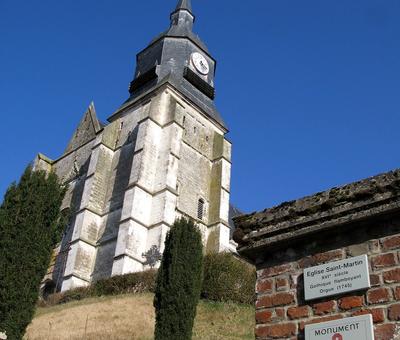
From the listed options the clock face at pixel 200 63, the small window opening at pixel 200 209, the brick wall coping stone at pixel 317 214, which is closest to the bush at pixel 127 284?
the small window opening at pixel 200 209

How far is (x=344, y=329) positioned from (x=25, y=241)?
11327mm

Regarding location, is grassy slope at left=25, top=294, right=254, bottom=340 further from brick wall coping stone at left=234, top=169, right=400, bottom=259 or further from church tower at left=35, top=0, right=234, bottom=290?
brick wall coping stone at left=234, top=169, right=400, bottom=259

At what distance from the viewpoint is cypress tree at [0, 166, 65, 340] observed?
12.0 meters

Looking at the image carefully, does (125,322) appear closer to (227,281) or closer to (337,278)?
(227,281)

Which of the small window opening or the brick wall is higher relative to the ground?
the small window opening

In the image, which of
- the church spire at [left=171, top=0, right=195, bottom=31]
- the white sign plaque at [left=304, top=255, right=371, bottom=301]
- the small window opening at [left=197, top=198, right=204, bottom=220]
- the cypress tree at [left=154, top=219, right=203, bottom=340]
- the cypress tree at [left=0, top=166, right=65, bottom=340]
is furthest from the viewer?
the church spire at [left=171, top=0, right=195, bottom=31]

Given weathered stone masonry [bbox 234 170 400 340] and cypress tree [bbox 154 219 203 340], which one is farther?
cypress tree [bbox 154 219 203 340]

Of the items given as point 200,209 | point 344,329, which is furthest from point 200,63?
point 344,329

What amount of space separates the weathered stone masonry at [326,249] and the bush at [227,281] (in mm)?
17665

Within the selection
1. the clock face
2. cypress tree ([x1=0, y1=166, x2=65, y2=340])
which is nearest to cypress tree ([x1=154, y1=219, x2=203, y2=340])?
cypress tree ([x1=0, y1=166, x2=65, y2=340])

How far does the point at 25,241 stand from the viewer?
1296 cm

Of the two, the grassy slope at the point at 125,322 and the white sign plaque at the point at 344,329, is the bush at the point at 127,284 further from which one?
the white sign plaque at the point at 344,329

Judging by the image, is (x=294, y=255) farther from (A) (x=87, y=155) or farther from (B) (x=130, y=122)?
(A) (x=87, y=155)

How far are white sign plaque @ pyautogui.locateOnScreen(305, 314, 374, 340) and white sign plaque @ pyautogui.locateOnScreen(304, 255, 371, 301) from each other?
0.53ft
